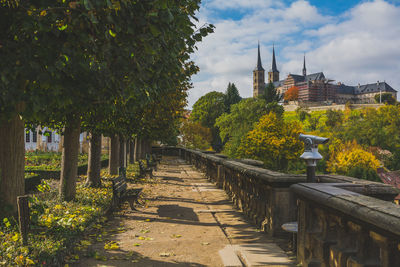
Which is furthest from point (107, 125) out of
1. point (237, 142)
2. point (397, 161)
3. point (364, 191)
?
point (397, 161)

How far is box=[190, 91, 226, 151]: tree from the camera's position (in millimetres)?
75500

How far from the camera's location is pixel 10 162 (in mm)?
5586

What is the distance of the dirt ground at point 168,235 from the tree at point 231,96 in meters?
73.0

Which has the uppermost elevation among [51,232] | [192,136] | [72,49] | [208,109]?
[208,109]

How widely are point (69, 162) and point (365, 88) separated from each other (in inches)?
7054

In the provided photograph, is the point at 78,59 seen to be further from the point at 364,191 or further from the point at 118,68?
the point at 364,191

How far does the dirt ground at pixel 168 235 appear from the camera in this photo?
16.1ft

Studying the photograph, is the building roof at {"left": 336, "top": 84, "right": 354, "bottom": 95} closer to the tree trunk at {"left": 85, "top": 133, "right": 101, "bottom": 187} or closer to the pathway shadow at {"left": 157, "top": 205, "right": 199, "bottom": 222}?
the tree trunk at {"left": 85, "top": 133, "right": 101, "bottom": 187}

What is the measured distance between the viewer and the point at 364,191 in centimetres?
399

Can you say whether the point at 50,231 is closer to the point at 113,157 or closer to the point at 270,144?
the point at 113,157

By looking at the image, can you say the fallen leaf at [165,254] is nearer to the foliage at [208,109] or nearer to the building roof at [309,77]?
the foliage at [208,109]

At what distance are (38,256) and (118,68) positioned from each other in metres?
2.55

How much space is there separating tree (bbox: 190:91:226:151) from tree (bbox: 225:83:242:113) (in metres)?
3.47

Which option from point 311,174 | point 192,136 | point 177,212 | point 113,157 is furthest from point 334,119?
point 311,174
